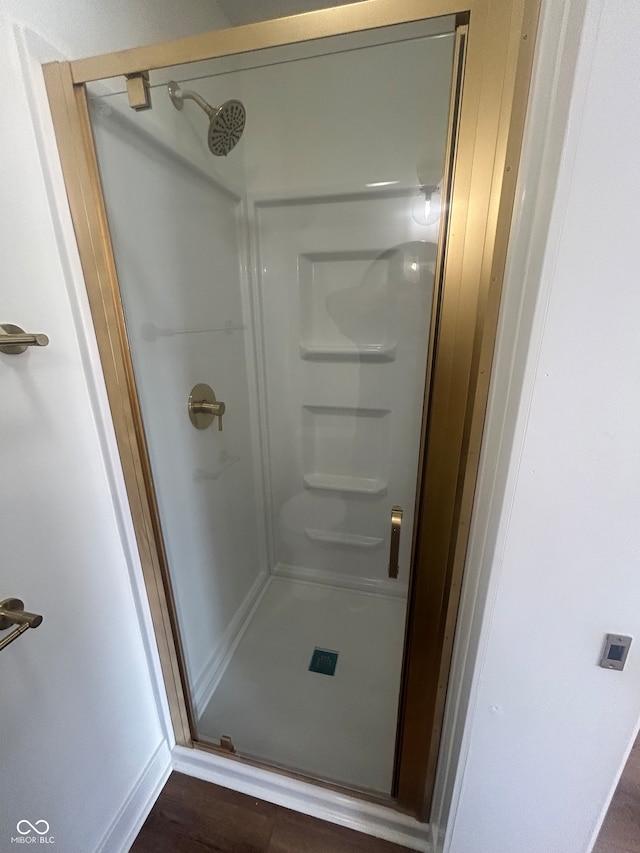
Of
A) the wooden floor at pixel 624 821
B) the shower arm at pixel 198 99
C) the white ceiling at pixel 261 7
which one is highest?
the white ceiling at pixel 261 7

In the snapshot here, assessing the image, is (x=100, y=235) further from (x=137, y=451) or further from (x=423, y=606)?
(x=423, y=606)

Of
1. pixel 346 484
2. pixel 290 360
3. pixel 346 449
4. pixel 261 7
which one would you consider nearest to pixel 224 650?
pixel 346 484

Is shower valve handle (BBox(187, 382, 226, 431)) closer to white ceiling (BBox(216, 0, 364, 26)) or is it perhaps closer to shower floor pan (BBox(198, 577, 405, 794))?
shower floor pan (BBox(198, 577, 405, 794))

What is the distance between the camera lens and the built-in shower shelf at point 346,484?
170 centimetres

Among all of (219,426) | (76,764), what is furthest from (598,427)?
(76,764)

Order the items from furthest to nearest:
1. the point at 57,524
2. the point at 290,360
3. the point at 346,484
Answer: the point at 346,484, the point at 290,360, the point at 57,524

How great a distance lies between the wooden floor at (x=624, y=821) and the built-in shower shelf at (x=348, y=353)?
63.5 inches

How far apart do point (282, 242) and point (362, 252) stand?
0.34 meters

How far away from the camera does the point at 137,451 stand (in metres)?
0.91

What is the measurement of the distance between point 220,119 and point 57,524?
3.81 ft

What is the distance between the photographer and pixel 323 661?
1502 mm

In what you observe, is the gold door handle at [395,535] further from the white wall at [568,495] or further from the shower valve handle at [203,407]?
the shower valve handle at [203,407]

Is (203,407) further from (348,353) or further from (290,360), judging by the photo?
(348,353)

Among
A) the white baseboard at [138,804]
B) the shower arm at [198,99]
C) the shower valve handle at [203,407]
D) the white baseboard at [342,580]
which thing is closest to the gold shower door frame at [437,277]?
the shower arm at [198,99]
